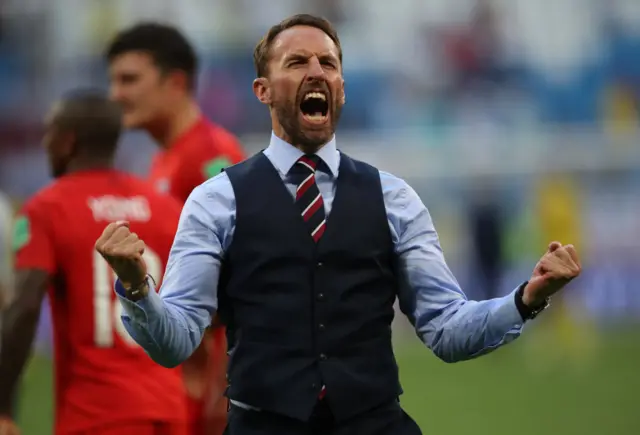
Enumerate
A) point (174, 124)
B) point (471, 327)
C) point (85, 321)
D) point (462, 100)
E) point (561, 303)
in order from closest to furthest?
point (471, 327) < point (85, 321) < point (174, 124) < point (561, 303) < point (462, 100)

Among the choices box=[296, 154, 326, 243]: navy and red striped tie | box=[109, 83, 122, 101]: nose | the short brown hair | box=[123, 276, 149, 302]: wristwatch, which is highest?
the short brown hair

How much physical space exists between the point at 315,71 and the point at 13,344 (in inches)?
59.3

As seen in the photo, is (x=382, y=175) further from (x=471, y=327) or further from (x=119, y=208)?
(x=119, y=208)

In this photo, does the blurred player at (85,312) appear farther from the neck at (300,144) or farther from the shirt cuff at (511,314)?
the shirt cuff at (511,314)

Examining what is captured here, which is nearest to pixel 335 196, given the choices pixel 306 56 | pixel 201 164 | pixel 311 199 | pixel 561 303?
pixel 311 199

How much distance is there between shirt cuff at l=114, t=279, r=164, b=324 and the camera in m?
3.12

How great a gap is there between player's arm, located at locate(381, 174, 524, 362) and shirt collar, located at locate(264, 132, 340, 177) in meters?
0.15

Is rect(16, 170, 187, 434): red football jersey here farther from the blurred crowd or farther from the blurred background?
the blurred crowd

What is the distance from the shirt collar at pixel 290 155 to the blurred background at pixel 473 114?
10.5 meters

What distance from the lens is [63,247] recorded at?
4.39 metres

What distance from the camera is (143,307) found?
10.2 feet

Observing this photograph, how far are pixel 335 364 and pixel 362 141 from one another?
1471 cm

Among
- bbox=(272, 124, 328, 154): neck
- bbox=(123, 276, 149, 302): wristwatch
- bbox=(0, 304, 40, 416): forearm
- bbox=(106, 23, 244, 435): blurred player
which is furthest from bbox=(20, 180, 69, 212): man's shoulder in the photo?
bbox=(123, 276, 149, 302): wristwatch

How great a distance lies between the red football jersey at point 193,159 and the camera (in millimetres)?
5562
